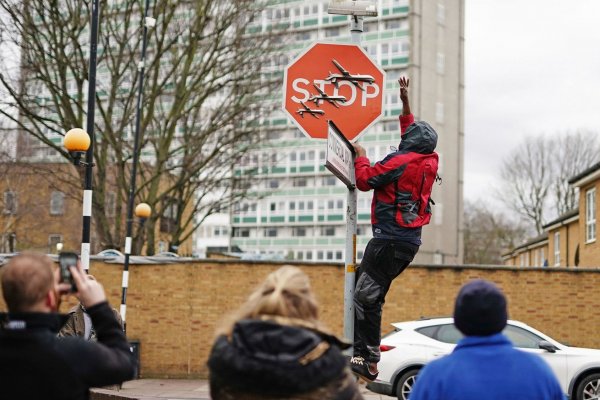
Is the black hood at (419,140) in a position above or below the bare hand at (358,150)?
above

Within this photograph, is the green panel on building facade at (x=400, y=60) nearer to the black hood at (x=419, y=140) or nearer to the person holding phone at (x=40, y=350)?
the black hood at (x=419, y=140)

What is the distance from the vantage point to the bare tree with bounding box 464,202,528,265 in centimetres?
6981

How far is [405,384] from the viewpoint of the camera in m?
13.7

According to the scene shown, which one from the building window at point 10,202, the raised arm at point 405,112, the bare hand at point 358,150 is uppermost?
the building window at point 10,202

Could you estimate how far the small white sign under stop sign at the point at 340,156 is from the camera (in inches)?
199

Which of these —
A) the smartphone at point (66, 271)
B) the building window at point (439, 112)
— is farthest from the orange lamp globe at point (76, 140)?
the building window at point (439, 112)

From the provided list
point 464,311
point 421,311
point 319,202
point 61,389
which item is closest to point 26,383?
point 61,389

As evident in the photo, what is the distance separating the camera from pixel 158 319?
71.2ft

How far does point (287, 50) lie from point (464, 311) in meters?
27.4

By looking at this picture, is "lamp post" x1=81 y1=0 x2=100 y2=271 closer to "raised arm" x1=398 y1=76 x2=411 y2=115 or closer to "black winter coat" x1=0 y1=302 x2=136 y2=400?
"raised arm" x1=398 y1=76 x2=411 y2=115

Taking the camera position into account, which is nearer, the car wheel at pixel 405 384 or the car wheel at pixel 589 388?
the car wheel at pixel 405 384

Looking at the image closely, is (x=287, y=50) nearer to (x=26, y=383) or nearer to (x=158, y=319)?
(x=158, y=319)

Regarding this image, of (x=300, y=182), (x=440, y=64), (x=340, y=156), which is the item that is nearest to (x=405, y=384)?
(x=340, y=156)

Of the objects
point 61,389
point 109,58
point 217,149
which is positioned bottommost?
point 61,389
